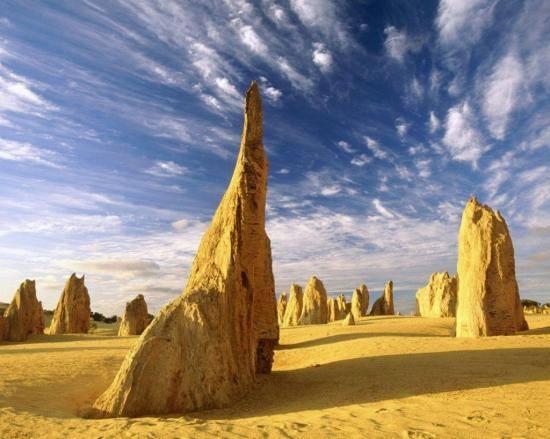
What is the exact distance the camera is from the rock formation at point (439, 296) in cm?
3834

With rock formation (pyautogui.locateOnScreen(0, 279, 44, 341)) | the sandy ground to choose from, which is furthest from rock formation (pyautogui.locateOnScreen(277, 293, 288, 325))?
the sandy ground

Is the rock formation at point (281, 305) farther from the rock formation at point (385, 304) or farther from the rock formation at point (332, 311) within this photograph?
the rock formation at point (385, 304)

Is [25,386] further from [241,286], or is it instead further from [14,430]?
[241,286]

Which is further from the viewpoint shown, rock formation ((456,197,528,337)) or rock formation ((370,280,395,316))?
rock formation ((370,280,395,316))

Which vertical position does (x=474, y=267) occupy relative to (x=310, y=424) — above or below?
above

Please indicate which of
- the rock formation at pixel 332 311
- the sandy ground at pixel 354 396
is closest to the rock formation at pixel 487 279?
the sandy ground at pixel 354 396

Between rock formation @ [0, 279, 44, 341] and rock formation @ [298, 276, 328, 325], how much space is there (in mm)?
23050

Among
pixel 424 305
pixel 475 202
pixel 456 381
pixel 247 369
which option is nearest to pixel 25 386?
pixel 247 369

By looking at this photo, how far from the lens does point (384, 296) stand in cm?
4838

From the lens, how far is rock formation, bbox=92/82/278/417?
30.2 feet

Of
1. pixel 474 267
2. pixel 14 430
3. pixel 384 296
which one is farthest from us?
pixel 384 296

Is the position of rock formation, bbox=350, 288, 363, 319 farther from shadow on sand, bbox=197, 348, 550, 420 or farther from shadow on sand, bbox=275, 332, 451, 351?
shadow on sand, bbox=197, 348, 550, 420

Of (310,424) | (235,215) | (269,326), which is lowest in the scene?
(310,424)

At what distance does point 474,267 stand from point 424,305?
28071 mm
